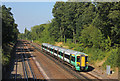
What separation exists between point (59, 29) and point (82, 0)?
20288 mm

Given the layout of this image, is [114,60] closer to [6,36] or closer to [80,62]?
[80,62]

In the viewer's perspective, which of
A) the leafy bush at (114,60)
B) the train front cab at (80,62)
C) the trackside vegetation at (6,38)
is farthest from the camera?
the leafy bush at (114,60)

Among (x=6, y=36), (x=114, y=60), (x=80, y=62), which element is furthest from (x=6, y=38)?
(x=114, y=60)

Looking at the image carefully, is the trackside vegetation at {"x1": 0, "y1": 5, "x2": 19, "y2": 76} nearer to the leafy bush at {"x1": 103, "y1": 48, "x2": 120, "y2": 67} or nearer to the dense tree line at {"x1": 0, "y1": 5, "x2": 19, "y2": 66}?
the dense tree line at {"x1": 0, "y1": 5, "x2": 19, "y2": 66}

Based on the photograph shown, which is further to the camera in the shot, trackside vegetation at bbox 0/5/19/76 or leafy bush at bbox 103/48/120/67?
leafy bush at bbox 103/48/120/67

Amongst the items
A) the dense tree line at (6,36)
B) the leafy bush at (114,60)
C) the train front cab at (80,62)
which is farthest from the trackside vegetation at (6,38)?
the leafy bush at (114,60)

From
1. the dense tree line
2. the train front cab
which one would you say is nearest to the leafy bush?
the train front cab

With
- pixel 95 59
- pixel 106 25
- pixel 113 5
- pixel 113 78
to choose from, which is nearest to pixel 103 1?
pixel 113 5

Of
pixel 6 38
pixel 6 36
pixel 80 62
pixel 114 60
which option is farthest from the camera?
pixel 6 38

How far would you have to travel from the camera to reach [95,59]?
2741cm

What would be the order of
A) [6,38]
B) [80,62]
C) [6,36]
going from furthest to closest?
1. [6,38]
2. [6,36]
3. [80,62]

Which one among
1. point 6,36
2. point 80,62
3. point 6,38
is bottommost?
point 80,62

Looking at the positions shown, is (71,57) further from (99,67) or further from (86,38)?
(86,38)

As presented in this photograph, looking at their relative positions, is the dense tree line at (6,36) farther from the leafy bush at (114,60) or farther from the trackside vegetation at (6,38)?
the leafy bush at (114,60)
